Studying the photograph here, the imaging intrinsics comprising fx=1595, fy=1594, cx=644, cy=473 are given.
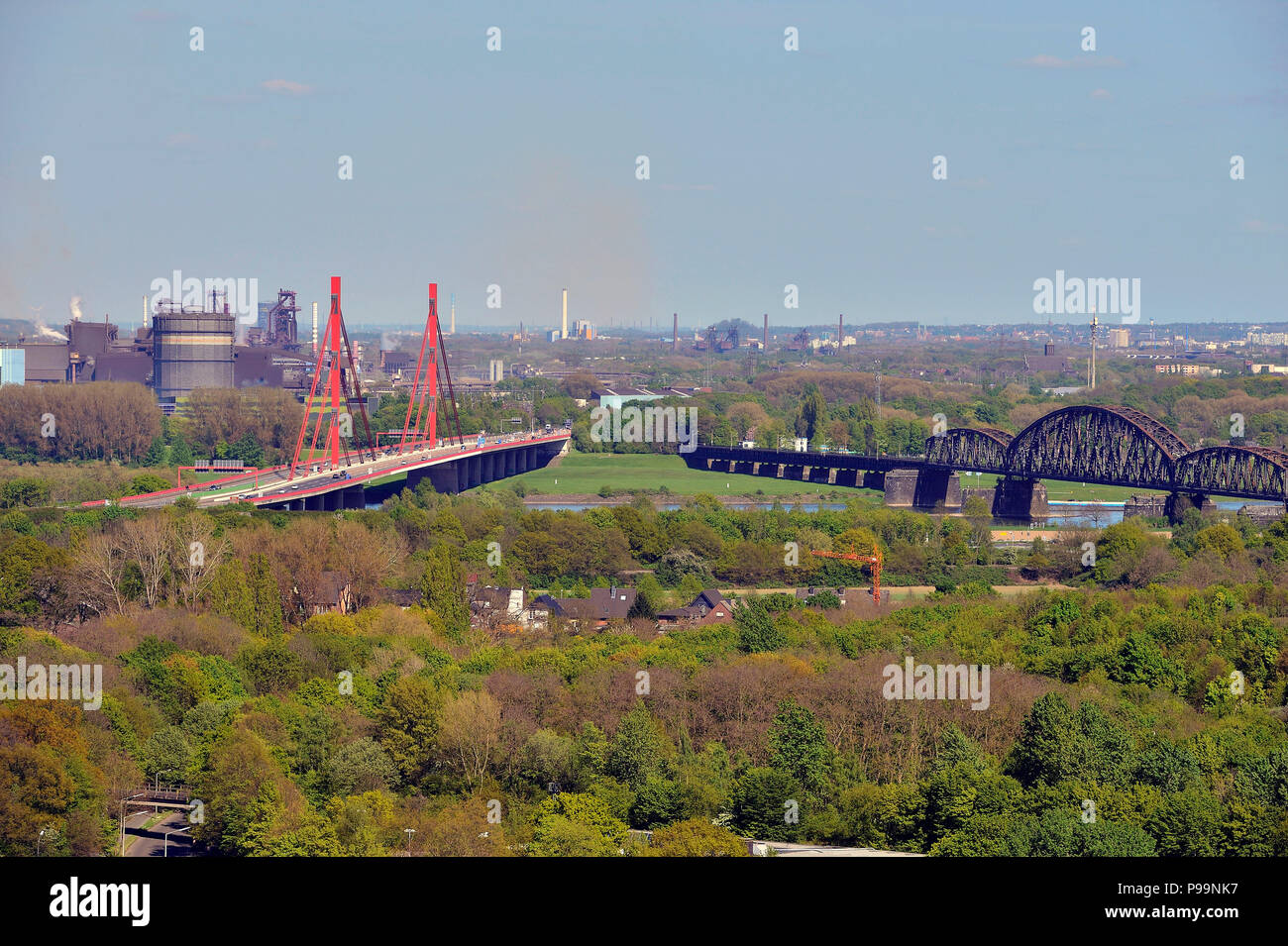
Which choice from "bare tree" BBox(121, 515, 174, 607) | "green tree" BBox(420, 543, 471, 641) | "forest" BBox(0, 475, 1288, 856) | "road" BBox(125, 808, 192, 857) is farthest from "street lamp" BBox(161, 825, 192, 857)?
"bare tree" BBox(121, 515, 174, 607)

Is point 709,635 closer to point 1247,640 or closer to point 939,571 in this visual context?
point 1247,640

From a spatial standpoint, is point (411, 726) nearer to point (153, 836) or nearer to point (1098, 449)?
point (153, 836)

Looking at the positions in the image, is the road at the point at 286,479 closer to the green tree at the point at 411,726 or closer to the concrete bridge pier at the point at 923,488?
the concrete bridge pier at the point at 923,488

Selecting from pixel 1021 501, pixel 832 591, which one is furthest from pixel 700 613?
pixel 1021 501

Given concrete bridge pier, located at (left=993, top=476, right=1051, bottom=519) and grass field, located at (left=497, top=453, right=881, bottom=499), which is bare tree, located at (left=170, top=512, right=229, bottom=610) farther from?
concrete bridge pier, located at (left=993, top=476, right=1051, bottom=519)

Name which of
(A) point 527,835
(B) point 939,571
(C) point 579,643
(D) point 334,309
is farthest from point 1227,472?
(A) point 527,835
